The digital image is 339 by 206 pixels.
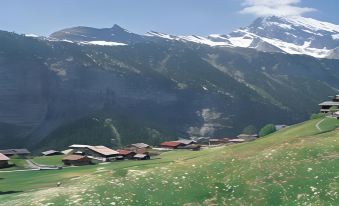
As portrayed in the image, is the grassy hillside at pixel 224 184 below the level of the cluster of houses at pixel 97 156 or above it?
above

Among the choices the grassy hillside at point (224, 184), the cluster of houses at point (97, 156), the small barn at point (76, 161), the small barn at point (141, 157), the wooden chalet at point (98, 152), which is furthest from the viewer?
the wooden chalet at point (98, 152)

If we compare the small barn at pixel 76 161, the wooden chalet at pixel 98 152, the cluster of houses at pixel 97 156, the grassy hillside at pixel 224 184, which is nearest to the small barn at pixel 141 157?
the cluster of houses at pixel 97 156

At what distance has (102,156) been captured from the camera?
174 metres

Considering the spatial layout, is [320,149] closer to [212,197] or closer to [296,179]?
[296,179]

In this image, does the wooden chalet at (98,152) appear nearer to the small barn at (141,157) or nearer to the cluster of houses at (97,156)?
the cluster of houses at (97,156)

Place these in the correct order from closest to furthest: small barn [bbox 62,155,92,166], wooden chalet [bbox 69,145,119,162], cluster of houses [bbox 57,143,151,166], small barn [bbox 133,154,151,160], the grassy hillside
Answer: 1. the grassy hillside
2. small barn [bbox 62,155,92,166]
3. cluster of houses [bbox 57,143,151,166]
4. small barn [bbox 133,154,151,160]
5. wooden chalet [bbox 69,145,119,162]

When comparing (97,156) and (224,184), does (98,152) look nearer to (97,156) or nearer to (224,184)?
(97,156)

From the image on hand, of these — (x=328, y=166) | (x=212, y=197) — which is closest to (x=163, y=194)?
(x=212, y=197)

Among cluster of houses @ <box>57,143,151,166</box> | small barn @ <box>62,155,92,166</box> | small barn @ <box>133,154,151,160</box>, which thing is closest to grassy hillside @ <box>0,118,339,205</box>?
small barn @ <box>62,155,92,166</box>

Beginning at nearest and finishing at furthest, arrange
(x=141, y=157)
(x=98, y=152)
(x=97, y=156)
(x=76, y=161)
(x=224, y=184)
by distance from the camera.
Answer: (x=224, y=184), (x=76, y=161), (x=141, y=157), (x=97, y=156), (x=98, y=152)

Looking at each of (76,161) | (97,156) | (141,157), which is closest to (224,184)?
(76,161)

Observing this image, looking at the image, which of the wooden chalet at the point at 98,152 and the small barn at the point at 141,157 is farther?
the wooden chalet at the point at 98,152

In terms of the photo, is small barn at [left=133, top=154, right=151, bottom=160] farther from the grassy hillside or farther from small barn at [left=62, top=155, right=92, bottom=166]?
the grassy hillside

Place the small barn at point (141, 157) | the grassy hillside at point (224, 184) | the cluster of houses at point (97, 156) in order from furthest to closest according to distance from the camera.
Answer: the small barn at point (141, 157) < the cluster of houses at point (97, 156) < the grassy hillside at point (224, 184)
